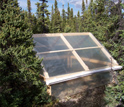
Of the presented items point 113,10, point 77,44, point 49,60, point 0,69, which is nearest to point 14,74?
point 0,69

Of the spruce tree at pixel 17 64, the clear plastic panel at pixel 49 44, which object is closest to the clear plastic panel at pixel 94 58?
the clear plastic panel at pixel 49 44

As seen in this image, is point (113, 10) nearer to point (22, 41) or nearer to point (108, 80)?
point (108, 80)

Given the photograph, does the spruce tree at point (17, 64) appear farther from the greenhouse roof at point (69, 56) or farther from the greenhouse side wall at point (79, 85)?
the greenhouse side wall at point (79, 85)

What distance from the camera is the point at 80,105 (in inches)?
166

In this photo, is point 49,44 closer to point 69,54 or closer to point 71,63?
point 69,54

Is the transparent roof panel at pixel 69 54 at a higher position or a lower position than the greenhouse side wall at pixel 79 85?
higher

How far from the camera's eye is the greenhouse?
4059 mm

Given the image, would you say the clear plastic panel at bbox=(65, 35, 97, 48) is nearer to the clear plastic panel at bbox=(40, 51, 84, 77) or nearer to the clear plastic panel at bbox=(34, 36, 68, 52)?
the clear plastic panel at bbox=(34, 36, 68, 52)

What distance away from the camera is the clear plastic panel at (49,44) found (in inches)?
188

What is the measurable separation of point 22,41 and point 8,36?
1.32 ft

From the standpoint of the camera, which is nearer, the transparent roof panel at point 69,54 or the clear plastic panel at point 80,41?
the transparent roof panel at point 69,54

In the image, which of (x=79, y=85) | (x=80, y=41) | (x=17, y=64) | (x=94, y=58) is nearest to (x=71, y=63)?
(x=79, y=85)

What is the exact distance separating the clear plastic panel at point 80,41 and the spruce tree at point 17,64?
2.57 metres

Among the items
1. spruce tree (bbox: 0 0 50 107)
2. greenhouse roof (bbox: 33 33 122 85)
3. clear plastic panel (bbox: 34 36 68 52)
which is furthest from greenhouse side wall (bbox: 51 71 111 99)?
clear plastic panel (bbox: 34 36 68 52)
